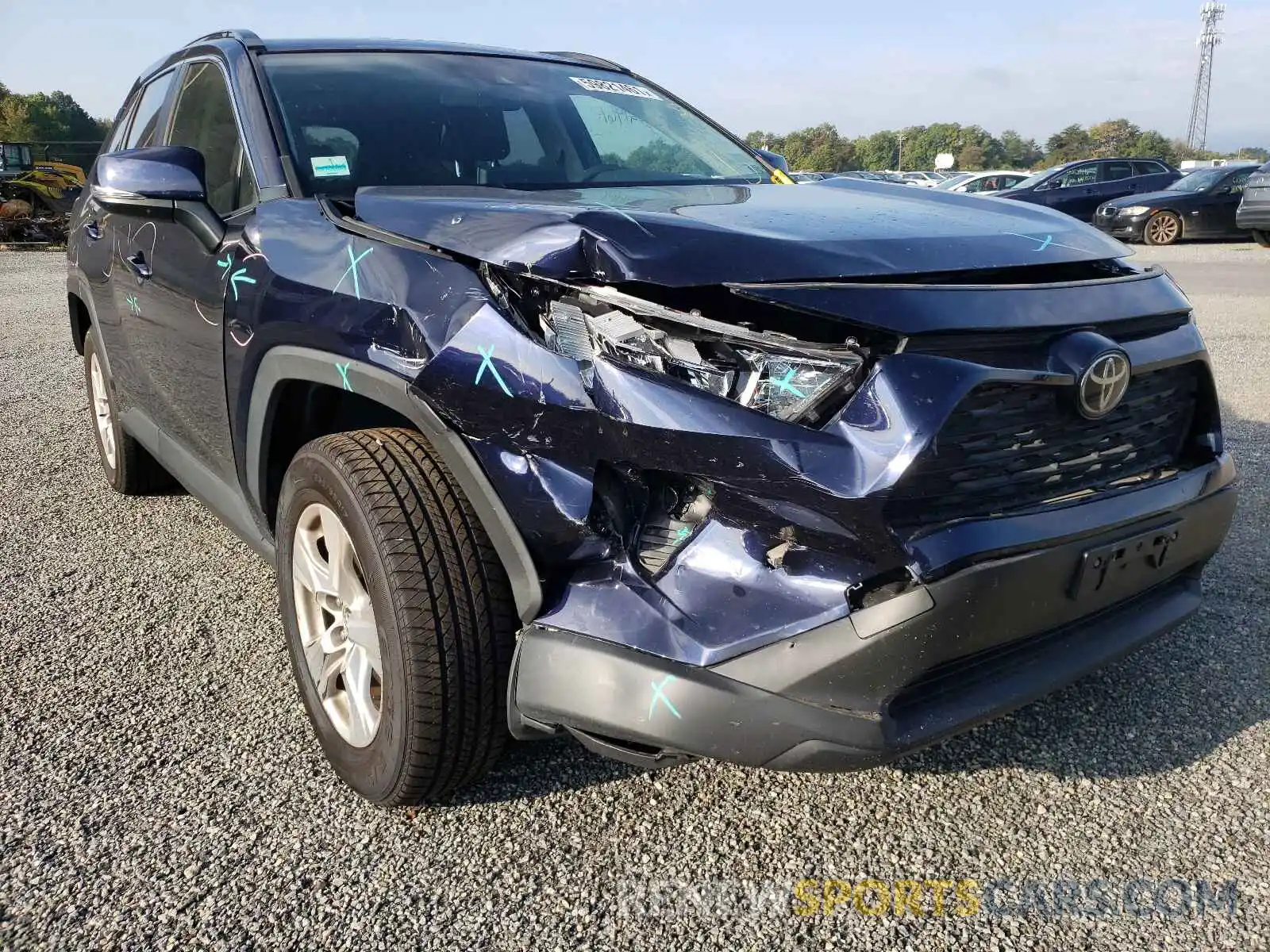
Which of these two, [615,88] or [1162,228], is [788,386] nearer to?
[615,88]

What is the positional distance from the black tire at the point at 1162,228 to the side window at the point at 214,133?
1679 centimetres

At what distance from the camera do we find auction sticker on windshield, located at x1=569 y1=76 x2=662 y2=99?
11.5ft

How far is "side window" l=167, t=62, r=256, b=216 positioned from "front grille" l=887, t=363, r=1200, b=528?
1898 millimetres

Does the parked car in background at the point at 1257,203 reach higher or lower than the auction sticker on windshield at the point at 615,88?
lower

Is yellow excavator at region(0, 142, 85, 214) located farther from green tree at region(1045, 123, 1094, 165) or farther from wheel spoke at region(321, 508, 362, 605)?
green tree at region(1045, 123, 1094, 165)

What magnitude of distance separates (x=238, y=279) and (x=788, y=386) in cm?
151

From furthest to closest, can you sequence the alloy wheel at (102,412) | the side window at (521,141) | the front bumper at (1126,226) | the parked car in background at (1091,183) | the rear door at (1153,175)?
the rear door at (1153,175), the parked car in background at (1091,183), the front bumper at (1126,226), the alloy wheel at (102,412), the side window at (521,141)

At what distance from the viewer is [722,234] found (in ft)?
5.99

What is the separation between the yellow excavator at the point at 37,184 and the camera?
22.3 m

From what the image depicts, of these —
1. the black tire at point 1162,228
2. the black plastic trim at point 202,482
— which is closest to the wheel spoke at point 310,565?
the black plastic trim at point 202,482

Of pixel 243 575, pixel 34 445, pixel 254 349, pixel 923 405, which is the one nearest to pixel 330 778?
pixel 254 349

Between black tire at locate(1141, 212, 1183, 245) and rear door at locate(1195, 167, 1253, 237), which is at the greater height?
rear door at locate(1195, 167, 1253, 237)

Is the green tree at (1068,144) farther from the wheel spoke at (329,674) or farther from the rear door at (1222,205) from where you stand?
the wheel spoke at (329,674)

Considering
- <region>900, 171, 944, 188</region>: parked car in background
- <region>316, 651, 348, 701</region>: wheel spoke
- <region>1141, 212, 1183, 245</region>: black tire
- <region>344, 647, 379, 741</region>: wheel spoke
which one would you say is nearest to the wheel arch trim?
<region>344, 647, 379, 741</region>: wheel spoke
